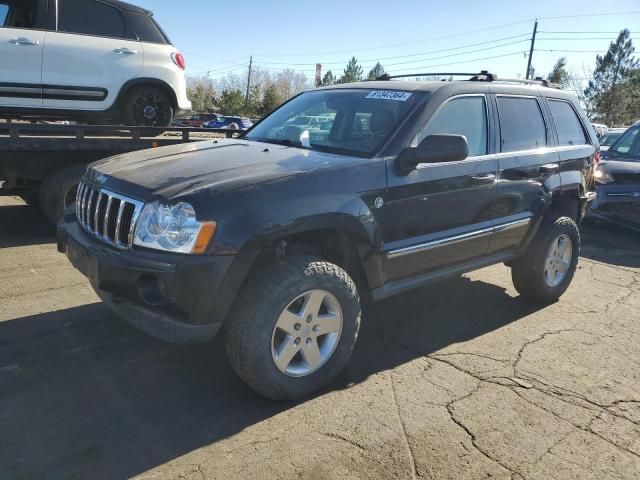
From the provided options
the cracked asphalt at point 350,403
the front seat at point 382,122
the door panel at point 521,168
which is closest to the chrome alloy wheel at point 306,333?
the cracked asphalt at point 350,403

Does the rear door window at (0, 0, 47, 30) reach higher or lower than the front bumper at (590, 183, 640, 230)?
higher

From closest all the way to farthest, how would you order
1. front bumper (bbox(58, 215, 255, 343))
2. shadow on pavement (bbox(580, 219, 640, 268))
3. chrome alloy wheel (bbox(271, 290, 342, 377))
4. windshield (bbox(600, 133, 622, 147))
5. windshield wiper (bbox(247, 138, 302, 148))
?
front bumper (bbox(58, 215, 255, 343)) → chrome alloy wheel (bbox(271, 290, 342, 377)) → windshield wiper (bbox(247, 138, 302, 148)) → shadow on pavement (bbox(580, 219, 640, 268)) → windshield (bbox(600, 133, 622, 147))

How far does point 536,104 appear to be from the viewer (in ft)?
15.6

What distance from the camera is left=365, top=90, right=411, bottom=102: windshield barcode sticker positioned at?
3836 millimetres

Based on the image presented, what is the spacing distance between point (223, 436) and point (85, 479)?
67 cm

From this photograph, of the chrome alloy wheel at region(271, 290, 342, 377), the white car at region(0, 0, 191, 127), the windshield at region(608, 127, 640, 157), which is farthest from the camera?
the windshield at region(608, 127, 640, 157)

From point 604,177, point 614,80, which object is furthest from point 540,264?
point 614,80

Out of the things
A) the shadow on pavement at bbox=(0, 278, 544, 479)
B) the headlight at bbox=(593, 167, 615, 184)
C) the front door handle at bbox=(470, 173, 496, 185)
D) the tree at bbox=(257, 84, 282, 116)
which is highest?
the tree at bbox=(257, 84, 282, 116)

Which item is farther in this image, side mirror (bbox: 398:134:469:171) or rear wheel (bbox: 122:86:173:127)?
rear wheel (bbox: 122:86:173:127)

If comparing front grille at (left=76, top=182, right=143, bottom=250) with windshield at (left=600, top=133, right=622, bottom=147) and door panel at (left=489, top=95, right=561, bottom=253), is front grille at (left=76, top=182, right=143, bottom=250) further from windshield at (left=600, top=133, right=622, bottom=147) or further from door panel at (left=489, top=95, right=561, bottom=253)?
windshield at (left=600, top=133, right=622, bottom=147)

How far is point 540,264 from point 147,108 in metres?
4.92

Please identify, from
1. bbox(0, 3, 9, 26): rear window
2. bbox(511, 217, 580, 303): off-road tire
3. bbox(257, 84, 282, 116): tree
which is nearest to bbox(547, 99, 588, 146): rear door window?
bbox(511, 217, 580, 303): off-road tire

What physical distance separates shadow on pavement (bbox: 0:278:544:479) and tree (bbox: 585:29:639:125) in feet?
177

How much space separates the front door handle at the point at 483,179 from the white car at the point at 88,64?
14.4ft
